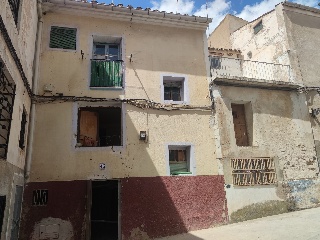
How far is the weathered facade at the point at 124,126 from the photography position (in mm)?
8633

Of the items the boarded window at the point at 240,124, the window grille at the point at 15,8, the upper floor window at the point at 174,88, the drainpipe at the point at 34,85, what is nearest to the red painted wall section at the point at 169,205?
the boarded window at the point at 240,124

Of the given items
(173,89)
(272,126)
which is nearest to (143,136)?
(173,89)

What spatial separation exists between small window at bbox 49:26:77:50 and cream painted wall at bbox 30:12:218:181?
19 cm

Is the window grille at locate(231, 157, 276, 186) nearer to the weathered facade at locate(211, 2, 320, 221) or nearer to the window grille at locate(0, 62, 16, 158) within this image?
the weathered facade at locate(211, 2, 320, 221)

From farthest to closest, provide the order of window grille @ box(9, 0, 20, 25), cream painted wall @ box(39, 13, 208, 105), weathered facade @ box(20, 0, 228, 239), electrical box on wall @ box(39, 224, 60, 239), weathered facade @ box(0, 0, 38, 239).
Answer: cream painted wall @ box(39, 13, 208, 105)
weathered facade @ box(20, 0, 228, 239)
electrical box on wall @ box(39, 224, 60, 239)
window grille @ box(9, 0, 20, 25)
weathered facade @ box(0, 0, 38, 239)

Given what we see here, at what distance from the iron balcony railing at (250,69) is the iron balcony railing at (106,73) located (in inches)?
175

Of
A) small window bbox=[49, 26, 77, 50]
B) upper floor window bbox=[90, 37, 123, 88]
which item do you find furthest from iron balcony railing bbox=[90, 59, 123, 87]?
small window bbox=[49, 26, 77, 50]

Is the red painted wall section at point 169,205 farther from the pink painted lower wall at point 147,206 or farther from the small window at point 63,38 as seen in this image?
the small window at point 63,38

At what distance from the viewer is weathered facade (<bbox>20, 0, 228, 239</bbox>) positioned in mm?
8633

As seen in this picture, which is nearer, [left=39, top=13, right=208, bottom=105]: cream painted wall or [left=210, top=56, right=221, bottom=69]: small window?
[left=39, top=13, right=208, bottom=105]: cream painted wall

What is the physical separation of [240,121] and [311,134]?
324cm

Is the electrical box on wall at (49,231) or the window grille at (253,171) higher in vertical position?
the window grille at (253,171)

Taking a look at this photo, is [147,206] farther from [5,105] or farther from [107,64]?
[107,64]

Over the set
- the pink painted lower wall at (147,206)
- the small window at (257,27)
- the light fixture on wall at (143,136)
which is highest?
the small window at (257,27)
